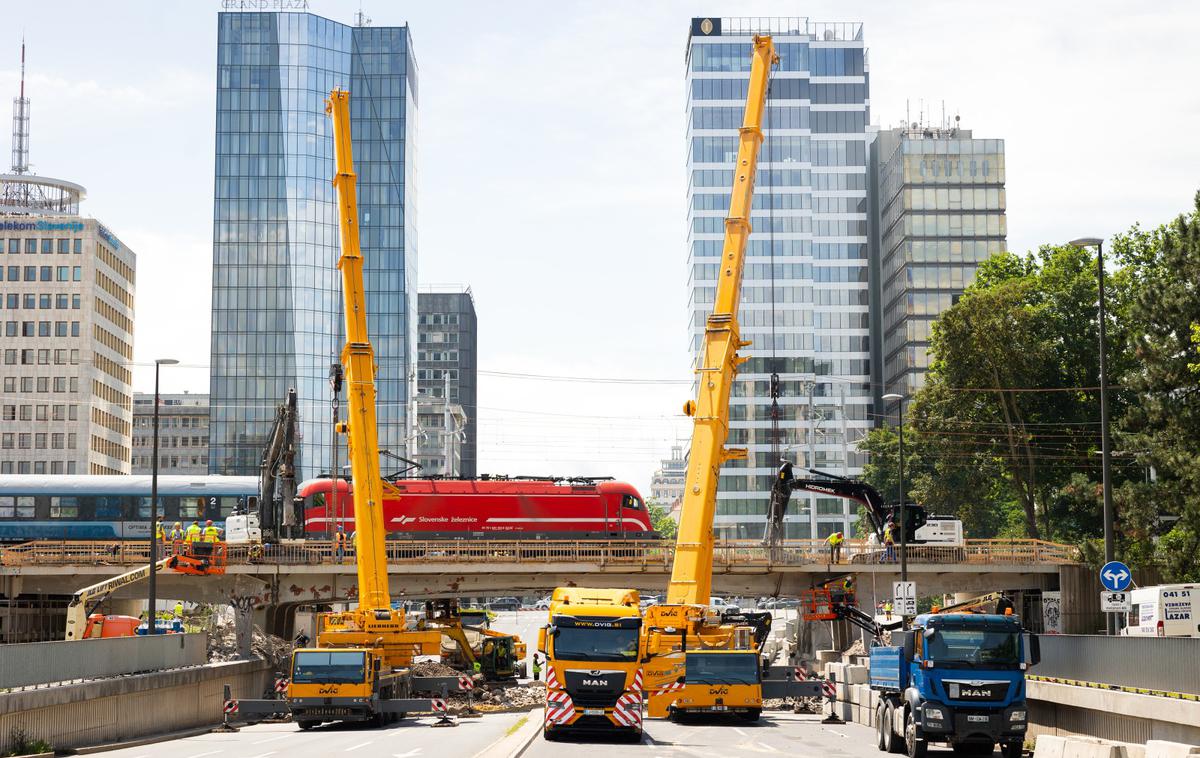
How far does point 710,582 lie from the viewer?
44031mm

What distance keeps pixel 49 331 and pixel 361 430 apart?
11333 cm

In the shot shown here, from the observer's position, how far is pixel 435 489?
228 feet

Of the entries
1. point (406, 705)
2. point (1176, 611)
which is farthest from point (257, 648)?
point (1176, 611)

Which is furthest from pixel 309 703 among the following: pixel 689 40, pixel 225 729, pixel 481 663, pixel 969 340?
pixel 689 40

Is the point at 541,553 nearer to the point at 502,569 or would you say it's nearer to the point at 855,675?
the point at 502,569

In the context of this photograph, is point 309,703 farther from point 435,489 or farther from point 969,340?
point 969,340

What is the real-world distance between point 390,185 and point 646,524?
9767 cm

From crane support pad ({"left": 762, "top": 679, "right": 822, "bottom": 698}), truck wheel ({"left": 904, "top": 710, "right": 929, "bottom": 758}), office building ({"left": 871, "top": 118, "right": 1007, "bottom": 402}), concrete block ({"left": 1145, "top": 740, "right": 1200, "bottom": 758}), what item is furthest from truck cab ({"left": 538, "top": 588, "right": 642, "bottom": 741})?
office building ({"left": 871, "top": 118, "right": 1007, "bottom": 402})

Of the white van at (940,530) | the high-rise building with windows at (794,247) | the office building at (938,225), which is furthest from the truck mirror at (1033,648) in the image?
the high-rise building with windows at (794,247)

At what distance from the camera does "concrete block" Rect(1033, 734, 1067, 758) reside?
75.3 ft

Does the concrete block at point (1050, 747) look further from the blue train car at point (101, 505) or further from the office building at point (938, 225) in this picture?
the office building at point (938, 225)

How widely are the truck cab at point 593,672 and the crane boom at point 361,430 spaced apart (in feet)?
40.0

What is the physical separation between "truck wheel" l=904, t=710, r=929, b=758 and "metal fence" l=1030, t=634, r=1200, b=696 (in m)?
4.05

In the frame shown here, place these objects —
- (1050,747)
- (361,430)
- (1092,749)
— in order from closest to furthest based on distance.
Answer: (1092,749) → (1050,747) → (361,430)
